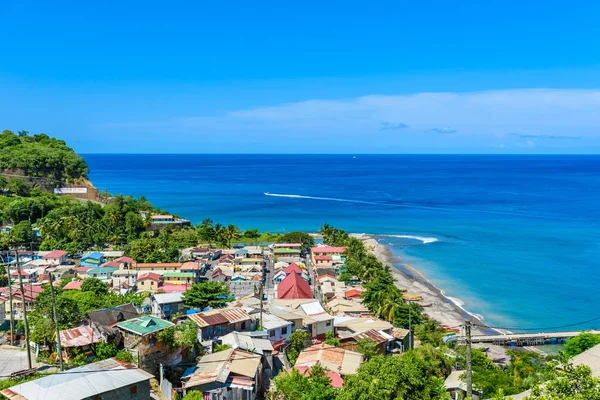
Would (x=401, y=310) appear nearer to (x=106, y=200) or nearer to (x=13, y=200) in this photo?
(x=13, y=200)

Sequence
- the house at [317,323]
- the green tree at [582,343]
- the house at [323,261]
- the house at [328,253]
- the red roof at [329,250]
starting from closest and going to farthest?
the green tree at [582,343] < the house at [317,323] < the house at [323,261] < the house at [328,253] < the red roof at [329,250]

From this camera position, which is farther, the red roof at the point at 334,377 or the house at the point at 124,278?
the house at the point at 124,278

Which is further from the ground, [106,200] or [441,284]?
[106,200]

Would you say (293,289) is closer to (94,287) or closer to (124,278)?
(94,287)

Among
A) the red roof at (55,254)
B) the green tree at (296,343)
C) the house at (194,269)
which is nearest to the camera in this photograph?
the green tree at (296,343)

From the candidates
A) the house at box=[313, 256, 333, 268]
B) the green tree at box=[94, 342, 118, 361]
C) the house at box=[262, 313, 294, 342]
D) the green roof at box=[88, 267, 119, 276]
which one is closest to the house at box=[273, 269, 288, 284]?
the house at box=[313, 256, 333, 268]

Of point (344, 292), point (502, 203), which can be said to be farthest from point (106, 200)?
point (502, 203)

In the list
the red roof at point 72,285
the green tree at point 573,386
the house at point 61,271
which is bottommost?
the house at point 61,271

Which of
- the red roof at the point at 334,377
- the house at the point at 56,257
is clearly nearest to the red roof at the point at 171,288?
the house at the point at 56,257

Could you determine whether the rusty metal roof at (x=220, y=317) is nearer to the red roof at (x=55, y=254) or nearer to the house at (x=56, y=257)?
the house at (x=56, y=257)
